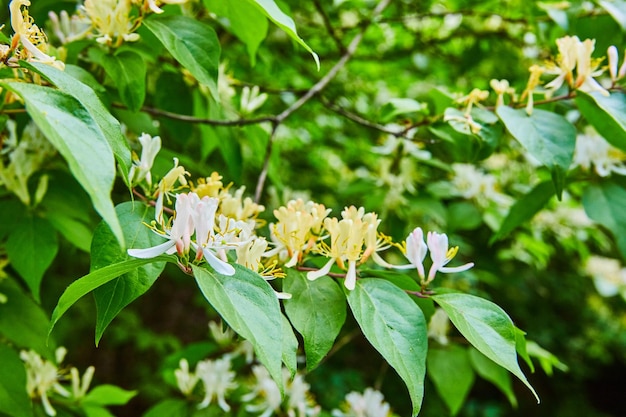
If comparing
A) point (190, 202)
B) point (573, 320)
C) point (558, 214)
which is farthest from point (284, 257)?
point (573, 320)

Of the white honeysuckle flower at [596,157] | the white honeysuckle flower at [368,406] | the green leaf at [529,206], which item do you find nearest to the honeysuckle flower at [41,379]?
the white honeysuckle flower at [368,406]

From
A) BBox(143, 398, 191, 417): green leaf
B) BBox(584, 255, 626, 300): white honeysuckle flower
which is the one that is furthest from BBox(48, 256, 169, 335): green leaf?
BBox(584, 255, 626, 300): white honeysuckle flower

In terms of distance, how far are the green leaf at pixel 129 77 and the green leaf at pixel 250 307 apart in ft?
1.35

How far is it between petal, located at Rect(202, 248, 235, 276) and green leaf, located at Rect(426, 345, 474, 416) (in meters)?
0.86

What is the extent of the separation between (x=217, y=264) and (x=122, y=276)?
0.13m

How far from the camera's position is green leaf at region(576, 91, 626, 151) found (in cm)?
94

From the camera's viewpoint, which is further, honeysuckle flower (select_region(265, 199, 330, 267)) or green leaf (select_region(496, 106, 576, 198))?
green leaf (select_region(496, 106, 576, 198))

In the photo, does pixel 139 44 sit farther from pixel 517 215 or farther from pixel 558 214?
pixel 558 214

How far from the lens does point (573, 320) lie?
4.33 m

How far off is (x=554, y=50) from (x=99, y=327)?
4.11ft

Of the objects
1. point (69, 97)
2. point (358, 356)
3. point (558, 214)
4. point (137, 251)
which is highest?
point (69, 97)

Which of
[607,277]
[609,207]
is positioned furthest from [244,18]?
[607,277]

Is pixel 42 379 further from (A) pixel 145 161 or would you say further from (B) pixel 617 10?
(B) pixel 617 10

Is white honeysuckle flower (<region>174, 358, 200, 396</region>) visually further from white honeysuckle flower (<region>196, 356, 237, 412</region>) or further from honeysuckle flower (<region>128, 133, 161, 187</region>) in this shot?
honeysuckle flower (<region>128, 133, 161, 187</region>)
